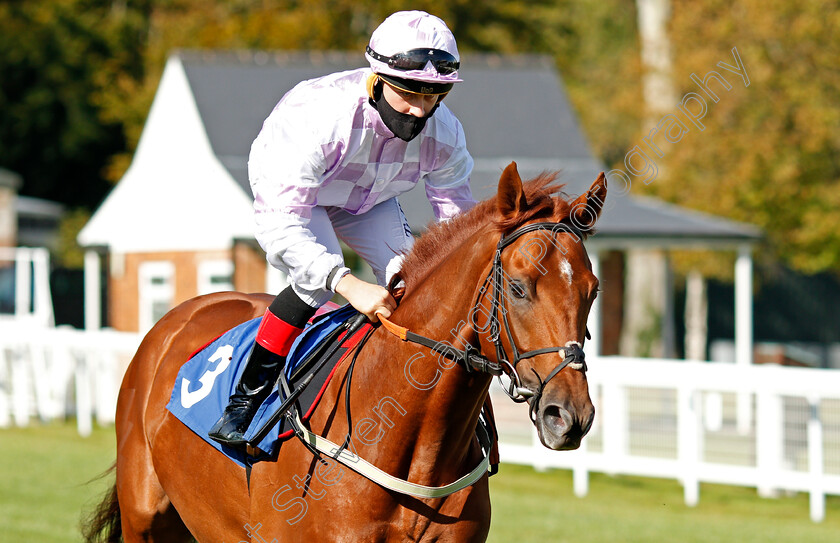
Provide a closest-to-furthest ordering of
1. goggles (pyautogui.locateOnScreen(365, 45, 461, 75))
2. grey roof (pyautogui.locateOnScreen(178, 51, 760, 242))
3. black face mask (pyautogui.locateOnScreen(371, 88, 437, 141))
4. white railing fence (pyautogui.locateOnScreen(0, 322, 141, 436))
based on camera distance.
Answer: goggles (pyautogui.locateOnScreen(365, 45, 461, 75)) < black face mask (pyautogui.locateOnScreen(371, 88, 437, 141)) < white railing fence (pyautogui.locateOnScreen(0, 322, 141, 436)) < grey roof (pyautogui.locateOnScreen(178, 51, 760, 242))

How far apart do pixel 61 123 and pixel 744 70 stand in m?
22.5

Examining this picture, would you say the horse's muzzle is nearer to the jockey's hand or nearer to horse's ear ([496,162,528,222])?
horse's ear ([496,162,528,222])

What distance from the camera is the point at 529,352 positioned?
2.92m

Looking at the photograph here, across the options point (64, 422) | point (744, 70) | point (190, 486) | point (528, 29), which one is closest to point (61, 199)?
point (528, 29)

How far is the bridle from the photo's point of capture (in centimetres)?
286

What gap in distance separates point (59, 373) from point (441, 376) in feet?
37.2

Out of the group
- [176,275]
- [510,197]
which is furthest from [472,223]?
[176,275]

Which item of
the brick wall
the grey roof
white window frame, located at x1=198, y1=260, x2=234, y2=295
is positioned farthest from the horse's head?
white window frame, located at x1=198, y1=260, x2=234, y2=295

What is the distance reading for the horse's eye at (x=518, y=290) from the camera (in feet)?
9.74

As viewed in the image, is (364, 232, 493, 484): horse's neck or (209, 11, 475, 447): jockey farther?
(209, 11, 475, 447): jockey

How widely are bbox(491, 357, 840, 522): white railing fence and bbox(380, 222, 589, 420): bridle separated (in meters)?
5.58

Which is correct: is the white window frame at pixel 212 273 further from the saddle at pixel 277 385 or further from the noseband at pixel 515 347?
the noseband at pixel 515 347

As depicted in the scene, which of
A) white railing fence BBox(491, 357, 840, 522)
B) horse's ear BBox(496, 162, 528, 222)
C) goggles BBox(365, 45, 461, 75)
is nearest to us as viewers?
horse's ear BBox(496, 162, 528, 222)

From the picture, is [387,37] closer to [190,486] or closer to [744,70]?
[190,486]
